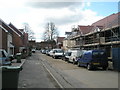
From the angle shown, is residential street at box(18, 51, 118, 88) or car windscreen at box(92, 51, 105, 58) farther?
car windscreen at box(92, 51, 105, 58)

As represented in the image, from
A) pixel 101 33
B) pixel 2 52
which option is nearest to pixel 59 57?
pixel 101 33

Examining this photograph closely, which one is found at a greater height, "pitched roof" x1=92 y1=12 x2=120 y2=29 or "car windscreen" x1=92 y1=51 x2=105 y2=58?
"pitched roof" x1=92 y1=12 x2=120 y2=29

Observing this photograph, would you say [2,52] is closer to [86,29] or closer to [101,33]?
[101,33]

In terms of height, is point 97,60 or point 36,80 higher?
point 97,60

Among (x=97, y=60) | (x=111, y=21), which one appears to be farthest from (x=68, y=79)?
(x=111, y=21)

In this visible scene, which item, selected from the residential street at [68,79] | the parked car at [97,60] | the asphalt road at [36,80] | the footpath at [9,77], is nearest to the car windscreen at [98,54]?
the parked car at [97,60]

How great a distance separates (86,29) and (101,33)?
57.6ft

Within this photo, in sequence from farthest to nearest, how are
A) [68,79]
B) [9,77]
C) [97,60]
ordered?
[97,60] < [68,79] < [9,77]

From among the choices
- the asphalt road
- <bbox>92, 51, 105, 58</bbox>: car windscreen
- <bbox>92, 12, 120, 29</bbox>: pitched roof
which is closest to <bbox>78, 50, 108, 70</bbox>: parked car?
<bbox>92, 51, 105, 58</bbox>: car windscreen

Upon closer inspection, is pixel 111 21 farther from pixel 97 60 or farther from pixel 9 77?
pixel 9 77

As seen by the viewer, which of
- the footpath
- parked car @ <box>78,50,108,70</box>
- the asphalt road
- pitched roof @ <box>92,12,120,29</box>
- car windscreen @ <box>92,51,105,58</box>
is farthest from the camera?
pitched roof @ <box>92,12,120,29</box>

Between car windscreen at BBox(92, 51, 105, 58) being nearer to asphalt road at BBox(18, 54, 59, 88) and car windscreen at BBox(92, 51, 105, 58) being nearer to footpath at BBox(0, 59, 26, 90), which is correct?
asphalt road at BBox(18, 54, 59, 88)

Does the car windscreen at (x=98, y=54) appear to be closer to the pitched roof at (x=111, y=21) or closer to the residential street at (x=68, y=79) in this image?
the residential street at (x=68, y=79)

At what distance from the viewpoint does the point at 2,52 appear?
18656 millimetres
